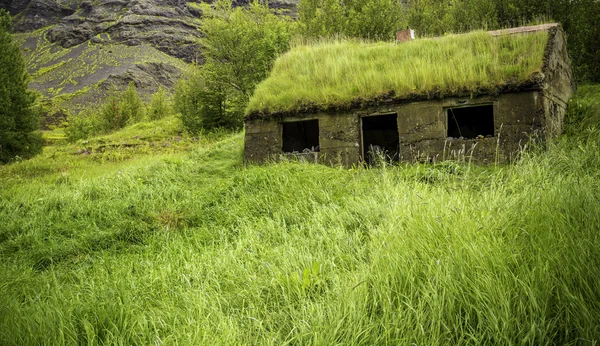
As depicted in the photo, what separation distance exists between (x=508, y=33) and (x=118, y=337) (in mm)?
12333

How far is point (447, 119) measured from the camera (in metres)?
10.0

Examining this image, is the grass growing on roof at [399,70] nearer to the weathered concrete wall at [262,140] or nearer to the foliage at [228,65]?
the weathered concrete wall at [262,140]

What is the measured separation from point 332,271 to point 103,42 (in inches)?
4880

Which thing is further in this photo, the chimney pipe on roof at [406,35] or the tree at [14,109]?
the tree at [14,109]

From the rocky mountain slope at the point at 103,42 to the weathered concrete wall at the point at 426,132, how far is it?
8015 cm

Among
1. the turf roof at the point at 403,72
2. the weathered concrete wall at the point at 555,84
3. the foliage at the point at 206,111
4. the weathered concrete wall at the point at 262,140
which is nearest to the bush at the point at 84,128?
the foliage at the point at 206,111

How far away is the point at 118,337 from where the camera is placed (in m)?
3.07

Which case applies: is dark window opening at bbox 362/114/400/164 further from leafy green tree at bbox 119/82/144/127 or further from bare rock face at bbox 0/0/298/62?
bare rock face at bbox 0/0/298/62

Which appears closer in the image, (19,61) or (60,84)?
(19,61)

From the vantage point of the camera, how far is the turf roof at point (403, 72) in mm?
9820

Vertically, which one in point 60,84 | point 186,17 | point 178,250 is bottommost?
point 178,250

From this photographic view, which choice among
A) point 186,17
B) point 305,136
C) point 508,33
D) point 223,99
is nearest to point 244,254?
point 305,136

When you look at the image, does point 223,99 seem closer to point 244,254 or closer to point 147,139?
point 147,139

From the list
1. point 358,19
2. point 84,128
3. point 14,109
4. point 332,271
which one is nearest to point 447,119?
point 332,271
